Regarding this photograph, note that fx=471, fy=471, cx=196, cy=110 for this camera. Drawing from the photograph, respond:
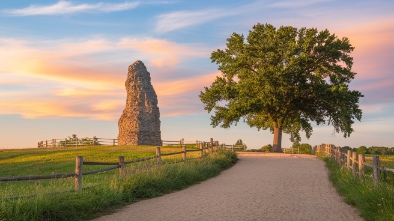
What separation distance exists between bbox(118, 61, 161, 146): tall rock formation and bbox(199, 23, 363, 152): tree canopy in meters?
14.3

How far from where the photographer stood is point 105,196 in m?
12.6

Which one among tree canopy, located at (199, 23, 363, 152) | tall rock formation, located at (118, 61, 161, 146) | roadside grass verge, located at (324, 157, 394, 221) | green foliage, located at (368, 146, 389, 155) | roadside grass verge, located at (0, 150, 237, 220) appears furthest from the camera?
green foliage, located at (368, 146, 389, 155)

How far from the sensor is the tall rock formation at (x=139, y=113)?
2349 inches

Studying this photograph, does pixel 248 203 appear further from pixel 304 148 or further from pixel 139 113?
pixel 139 113

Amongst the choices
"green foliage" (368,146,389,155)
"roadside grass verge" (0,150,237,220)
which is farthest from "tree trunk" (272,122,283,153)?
"roadside grass verge" (0,150,237,220)

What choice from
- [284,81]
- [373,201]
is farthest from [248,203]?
[284,81]

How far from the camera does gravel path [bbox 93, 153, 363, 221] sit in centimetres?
1111

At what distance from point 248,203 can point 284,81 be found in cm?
3028

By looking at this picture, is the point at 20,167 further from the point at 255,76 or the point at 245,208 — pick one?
the point at 245,208

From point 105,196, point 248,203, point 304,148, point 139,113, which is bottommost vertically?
point 248,203

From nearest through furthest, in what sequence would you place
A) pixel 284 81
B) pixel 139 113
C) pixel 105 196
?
pixel 105 196 → pixel 284 81 → pixel 139 113

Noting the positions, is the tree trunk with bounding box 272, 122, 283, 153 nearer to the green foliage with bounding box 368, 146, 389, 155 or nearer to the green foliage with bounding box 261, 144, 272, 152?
the green foliage with bounding box 261, 144, 272, 152

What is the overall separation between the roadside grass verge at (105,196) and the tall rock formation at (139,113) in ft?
129

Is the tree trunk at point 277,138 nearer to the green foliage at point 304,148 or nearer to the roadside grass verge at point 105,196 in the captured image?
the green foliage at point 304,148
